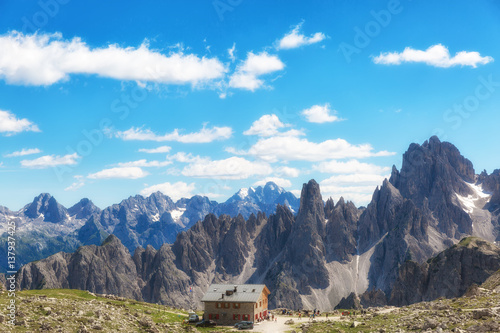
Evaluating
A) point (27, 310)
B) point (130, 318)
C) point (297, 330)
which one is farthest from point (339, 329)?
point (27, 310)

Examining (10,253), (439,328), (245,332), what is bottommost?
(245,332)

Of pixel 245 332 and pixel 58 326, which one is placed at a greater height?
pixel 58 326

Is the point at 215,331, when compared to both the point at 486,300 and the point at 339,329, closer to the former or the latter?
the point at 339,329

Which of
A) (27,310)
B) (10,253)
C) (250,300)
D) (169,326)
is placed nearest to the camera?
(10,253)

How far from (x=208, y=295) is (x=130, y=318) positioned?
3005 centimetres

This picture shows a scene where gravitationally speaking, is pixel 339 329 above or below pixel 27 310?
below

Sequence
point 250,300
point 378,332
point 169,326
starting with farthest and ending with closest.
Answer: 1. point 250,300
2. point 169,326
3. point 378,332

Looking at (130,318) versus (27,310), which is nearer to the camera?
(27,310)

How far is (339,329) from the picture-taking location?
77.7 meters

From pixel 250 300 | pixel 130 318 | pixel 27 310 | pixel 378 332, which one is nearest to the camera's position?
pixel 27 310

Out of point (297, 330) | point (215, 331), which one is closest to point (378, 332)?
point (297, 330)

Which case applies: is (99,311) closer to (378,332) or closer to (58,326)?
(58,326)

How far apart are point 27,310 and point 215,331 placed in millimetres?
35153

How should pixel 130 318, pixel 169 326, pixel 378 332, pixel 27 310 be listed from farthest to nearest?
pixel 169 326 < pixel 130 318 < pixel 378 332 < pixel 27 310
